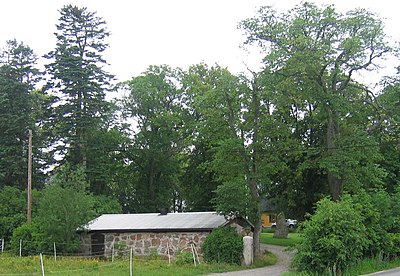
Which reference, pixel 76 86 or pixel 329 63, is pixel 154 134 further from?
pixel 329 63

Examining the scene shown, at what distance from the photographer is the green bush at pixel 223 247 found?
27375mm

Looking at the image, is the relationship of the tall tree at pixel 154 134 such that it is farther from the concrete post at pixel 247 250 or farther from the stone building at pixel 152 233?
the concrete post at pixel 247 250

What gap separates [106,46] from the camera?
49.9 meters

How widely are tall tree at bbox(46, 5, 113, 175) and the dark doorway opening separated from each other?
47.9 feet

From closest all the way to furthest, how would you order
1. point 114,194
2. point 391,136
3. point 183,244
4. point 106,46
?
1. point 183,244
2. point 391,136
3. point 106,46
4. point 114,194

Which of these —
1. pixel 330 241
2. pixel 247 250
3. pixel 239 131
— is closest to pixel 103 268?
pixel 247 250

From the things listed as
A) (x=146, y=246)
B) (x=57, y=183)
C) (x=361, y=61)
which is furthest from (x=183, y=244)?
(x=361, y=61)

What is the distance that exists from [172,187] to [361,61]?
29.6m

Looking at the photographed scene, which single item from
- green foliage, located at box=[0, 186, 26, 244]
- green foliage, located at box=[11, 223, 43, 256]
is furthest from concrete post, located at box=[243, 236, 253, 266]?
green foliage, located at box=[0, 186, 26, 244]

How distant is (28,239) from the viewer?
112 feet

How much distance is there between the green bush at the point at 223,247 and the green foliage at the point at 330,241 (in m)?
7.85

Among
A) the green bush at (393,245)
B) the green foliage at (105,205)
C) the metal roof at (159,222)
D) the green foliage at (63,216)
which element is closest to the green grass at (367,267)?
the green bush at (393,245)

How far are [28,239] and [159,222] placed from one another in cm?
838

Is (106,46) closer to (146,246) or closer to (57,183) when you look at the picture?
(57,183)
